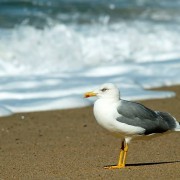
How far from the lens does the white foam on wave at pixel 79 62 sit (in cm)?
1069

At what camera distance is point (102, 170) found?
6.52m

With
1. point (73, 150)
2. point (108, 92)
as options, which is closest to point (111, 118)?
point (108, 92)

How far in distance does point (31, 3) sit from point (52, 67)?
6390 mm

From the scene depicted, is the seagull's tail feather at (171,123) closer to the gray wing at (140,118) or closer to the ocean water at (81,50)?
the gray wing at (140,118)

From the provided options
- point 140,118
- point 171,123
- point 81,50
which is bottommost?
point 81,50

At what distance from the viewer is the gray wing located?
6.59 meters

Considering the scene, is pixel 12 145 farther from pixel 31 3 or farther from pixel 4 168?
pixel 31 3

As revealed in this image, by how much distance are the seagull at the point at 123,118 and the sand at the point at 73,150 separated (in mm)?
271

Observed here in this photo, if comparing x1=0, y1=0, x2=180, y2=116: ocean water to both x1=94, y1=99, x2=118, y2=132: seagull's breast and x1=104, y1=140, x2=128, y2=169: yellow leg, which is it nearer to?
x1=104, y1=140, x2=128, y2=169: yellow leg

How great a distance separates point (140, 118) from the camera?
6.68 m

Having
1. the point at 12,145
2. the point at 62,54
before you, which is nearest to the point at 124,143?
the point at 12,145

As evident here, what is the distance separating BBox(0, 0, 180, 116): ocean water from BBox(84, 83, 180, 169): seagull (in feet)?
10.4

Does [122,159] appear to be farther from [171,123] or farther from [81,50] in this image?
[81,50]

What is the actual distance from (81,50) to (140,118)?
28.5ft
